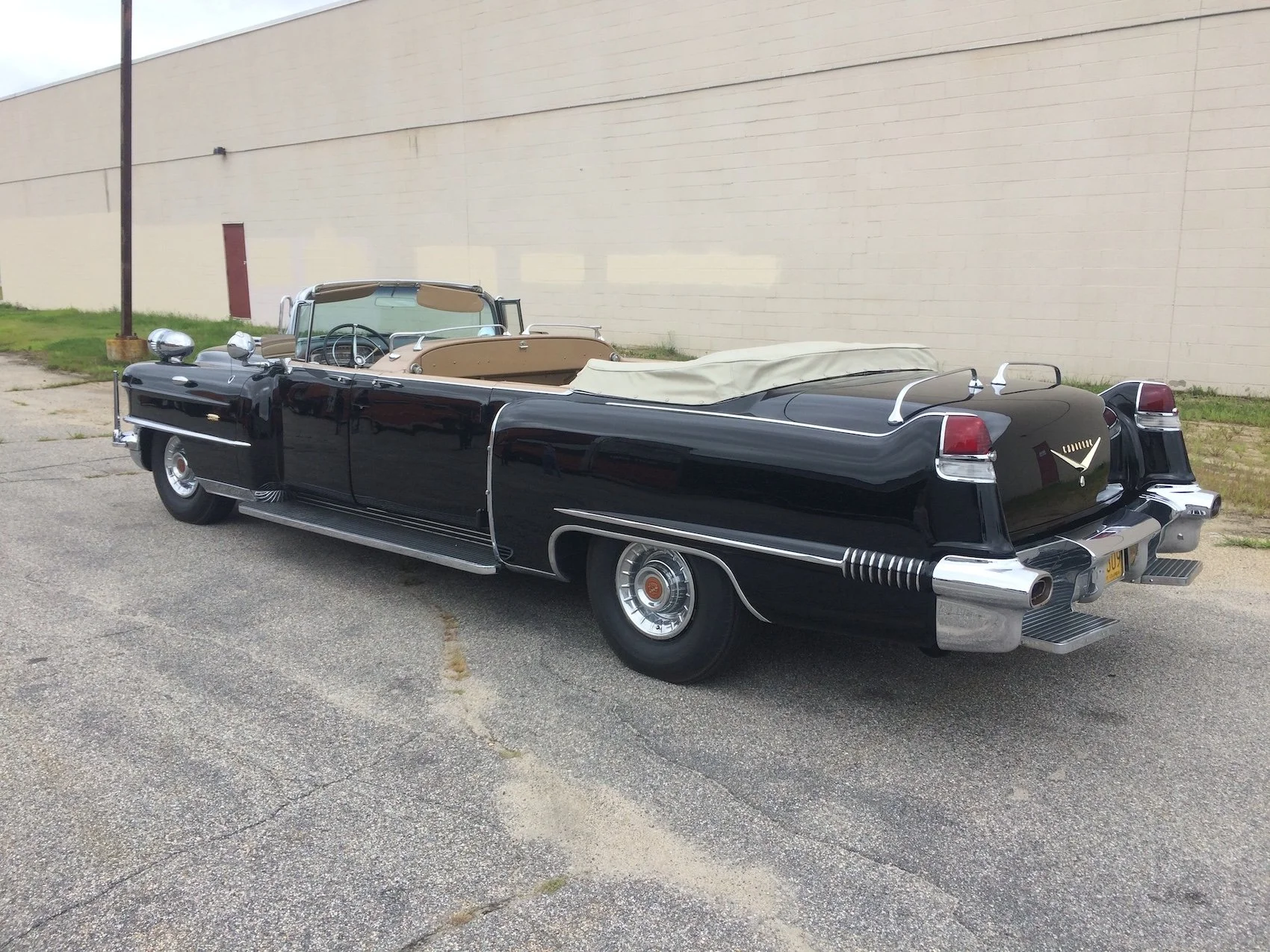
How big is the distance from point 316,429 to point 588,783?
2.99m

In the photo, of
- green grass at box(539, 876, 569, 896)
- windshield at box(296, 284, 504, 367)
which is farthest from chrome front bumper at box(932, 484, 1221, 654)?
windshield at box(296, 284, 504, 367)

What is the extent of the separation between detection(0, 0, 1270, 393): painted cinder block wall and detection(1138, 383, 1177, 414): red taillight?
7.62 m

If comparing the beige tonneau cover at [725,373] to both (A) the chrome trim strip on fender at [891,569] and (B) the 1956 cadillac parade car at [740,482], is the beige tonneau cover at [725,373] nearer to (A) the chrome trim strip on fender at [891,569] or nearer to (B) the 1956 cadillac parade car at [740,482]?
(B) the 1956 cadillac parade car at [740,482]

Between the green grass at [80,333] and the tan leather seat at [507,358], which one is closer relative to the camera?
the tan leather seat at [507,358]

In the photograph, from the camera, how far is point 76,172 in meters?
27.9

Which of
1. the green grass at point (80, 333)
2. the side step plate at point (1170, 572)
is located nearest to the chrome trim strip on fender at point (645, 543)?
the side step plate at point (1170, 572)

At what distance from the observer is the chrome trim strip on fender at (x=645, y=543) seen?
150 inches

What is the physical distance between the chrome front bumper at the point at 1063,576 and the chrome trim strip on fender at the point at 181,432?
4249 mm

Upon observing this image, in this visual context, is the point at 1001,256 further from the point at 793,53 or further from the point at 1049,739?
the point at 1049,739

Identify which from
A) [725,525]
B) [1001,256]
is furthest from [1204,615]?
[1001,256]

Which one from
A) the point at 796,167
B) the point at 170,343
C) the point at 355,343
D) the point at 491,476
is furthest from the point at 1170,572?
the point at 796,167

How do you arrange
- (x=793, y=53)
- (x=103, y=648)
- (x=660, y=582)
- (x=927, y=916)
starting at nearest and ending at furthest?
(x=927, y=916) < (x=660, y=582) < (x=103, y=648) < (x=793, y=53)

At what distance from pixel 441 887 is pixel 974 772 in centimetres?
182

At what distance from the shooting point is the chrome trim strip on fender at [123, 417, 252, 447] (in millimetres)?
6031
